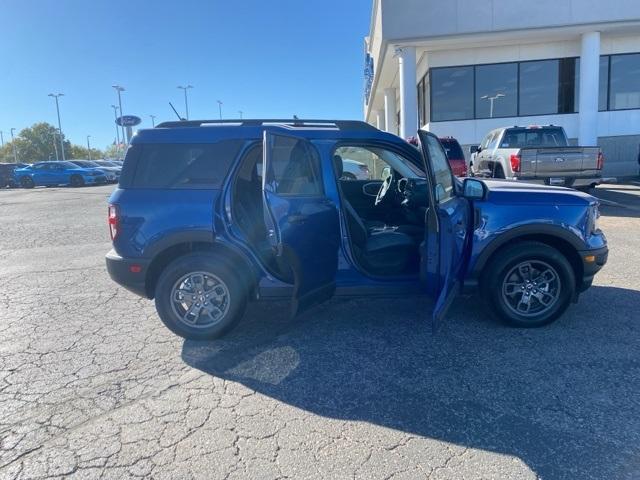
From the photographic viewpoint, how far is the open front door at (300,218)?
3.55 meters

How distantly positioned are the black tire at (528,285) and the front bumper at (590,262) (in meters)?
0.14

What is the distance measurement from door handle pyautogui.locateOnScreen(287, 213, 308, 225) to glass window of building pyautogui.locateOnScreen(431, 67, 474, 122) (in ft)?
58.8

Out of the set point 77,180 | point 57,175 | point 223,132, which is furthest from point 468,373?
point 57,175

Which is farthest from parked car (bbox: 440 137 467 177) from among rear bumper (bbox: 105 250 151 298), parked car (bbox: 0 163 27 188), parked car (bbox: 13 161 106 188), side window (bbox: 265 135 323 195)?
parked car (bbox: 0 163 27 188)

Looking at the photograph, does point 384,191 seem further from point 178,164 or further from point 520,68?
point 520,68

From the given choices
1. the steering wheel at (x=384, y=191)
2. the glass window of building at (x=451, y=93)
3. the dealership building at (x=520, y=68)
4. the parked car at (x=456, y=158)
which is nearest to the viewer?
the steering wheel at (x=384, y=191)

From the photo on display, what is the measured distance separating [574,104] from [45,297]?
69.5 feet

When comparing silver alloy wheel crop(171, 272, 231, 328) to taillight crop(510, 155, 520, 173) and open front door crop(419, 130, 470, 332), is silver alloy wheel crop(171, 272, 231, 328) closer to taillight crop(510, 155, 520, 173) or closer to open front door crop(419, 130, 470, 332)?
open front door crop(419, 130, 470, 332)

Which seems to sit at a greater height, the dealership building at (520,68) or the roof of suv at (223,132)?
the dealership building at (520,68)

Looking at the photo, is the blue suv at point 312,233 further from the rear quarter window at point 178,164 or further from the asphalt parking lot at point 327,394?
the asphalt parking lot at point 327,394

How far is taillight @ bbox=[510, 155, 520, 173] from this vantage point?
34.2 ft

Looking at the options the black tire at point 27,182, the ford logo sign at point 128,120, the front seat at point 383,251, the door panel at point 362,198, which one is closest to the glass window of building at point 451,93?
the ford logo sign at point 128,120

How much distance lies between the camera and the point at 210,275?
4082 millimetres

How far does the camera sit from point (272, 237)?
3.54 metres
